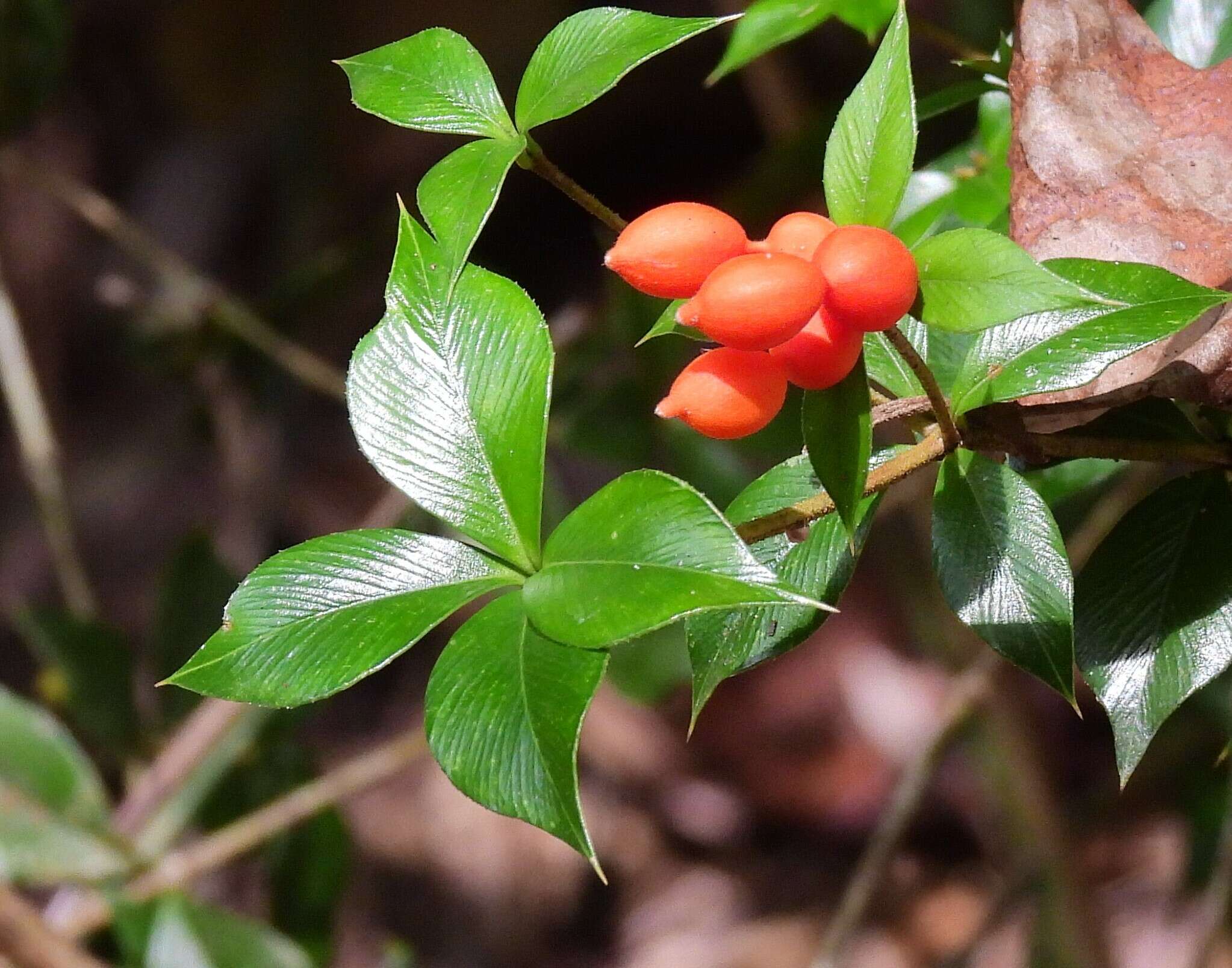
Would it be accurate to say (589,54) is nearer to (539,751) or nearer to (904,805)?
(539,751)

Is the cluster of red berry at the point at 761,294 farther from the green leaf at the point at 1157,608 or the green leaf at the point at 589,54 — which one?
the green leaf at the point at 1157,608

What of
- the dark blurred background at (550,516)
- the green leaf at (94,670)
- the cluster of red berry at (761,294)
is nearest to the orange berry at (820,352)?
the cluster of red berry at (761,294)

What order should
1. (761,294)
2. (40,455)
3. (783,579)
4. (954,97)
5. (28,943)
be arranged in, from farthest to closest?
(40,455), (28,943), (954,97), (783,579), (761,294)

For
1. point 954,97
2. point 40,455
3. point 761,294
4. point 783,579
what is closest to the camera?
point 761,294


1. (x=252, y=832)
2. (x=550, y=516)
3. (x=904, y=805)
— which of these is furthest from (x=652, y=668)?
(x=252, y=832)

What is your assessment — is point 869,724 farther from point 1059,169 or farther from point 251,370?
point 1059,169

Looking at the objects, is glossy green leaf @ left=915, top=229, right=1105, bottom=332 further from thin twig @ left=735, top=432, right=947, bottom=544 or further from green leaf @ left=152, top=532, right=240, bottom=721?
green leaf @ left=152, top=532, right=240, bottom=721
